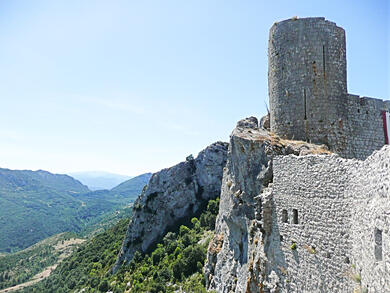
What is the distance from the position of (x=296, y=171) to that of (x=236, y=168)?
6.48 metres

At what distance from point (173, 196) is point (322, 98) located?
44.2 metres

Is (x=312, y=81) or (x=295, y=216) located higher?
(x=312, y=81)

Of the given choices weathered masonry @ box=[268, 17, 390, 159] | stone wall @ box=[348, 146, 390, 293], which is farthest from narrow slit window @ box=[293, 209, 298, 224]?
weathered masonry @ box=[268, 17, 390, 159]

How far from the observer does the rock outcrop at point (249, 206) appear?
466 inches

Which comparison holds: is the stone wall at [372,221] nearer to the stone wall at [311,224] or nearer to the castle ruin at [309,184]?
the castle ruin at [309,184]

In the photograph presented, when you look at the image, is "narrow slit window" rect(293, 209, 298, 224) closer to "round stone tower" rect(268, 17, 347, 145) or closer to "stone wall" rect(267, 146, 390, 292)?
"stone wall" rect(267, 146, 390, 292)

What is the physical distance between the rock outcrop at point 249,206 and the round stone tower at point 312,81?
1.02 metres

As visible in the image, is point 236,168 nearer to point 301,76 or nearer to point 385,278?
point 301,76

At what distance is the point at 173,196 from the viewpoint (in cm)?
5491

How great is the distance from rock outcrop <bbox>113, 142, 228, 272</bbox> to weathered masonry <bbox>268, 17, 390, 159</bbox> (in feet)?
131

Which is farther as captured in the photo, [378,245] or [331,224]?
[331,224]

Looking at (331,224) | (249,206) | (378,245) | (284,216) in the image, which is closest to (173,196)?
(249,206)

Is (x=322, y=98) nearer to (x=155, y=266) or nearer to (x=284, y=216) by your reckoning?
Answer: (x=284, y=216)

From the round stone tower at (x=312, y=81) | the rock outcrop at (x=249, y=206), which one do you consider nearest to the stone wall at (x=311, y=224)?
the rock outcrop at (x=249, y=206)
